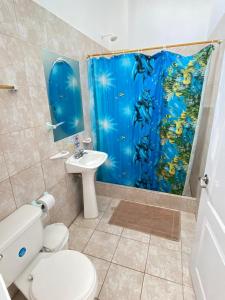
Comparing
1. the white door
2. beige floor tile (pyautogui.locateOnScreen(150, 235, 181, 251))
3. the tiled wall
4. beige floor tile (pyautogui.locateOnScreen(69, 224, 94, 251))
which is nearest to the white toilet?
the tiled wall

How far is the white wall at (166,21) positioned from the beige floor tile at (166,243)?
2734mm

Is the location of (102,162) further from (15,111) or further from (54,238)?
(15,111)

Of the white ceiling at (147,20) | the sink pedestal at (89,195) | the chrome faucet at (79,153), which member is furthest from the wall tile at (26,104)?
the white ceiling at (147,20)

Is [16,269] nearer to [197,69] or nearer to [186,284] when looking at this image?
[186,284]

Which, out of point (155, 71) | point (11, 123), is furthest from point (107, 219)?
point (155, 71)

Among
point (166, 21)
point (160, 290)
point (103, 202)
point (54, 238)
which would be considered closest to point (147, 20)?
point (166, 21)

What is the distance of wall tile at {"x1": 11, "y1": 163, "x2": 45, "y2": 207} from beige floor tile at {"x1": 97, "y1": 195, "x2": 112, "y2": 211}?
3.36ft

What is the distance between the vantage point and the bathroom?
1.12 meters

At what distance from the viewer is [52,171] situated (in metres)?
1.68

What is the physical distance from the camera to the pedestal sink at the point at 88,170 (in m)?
1.84

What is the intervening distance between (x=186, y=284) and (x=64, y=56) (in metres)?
2.36

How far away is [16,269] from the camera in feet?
3.54

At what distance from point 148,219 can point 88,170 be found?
100cm

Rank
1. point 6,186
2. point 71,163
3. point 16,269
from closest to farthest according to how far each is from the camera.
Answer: point 16,269, point 6,186, point 71,163
